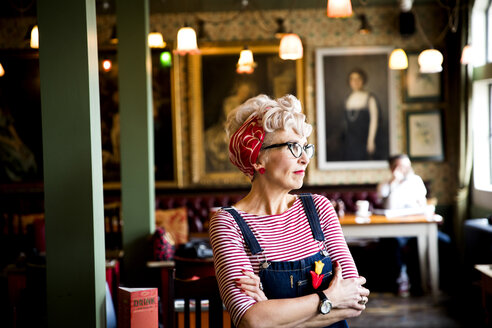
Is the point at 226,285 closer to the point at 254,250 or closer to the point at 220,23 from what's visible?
Answer: the point at 254,250

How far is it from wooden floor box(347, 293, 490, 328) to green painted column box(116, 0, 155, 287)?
2180 mm

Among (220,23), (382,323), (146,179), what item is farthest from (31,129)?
(382,323)

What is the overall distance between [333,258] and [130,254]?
3528mm

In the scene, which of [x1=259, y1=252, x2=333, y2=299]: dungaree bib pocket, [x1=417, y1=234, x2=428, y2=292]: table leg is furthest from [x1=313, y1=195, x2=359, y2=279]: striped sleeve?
→ [x1=417, y1=234, x2=428, y2=292]: table leg

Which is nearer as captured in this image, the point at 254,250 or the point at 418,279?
the point at 254,250

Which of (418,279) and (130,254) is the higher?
(130,254)

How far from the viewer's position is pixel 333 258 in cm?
215

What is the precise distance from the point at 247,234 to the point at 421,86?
6.72m

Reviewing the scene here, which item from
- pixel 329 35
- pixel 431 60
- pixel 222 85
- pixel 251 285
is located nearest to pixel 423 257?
pixel 431 60

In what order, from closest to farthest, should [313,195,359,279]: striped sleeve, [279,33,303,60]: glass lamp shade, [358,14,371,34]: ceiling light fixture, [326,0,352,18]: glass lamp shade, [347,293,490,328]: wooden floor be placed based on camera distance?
[313,195,359,279]: striped sleeve < [326,0,352,18]: glass lamp shade < [347,293,490,328]: wooden floor < [279,33,303,60]: glass lamp shade < [358,14,371,34]: ceiling light fixture

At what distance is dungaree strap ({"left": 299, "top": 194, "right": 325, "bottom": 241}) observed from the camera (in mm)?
2146

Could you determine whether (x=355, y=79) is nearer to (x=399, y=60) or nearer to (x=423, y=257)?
(x=399, y=60)

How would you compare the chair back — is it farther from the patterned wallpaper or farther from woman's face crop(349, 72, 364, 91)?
woman's face crop(349, 72, 364, 91)

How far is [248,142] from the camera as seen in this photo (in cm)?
221
